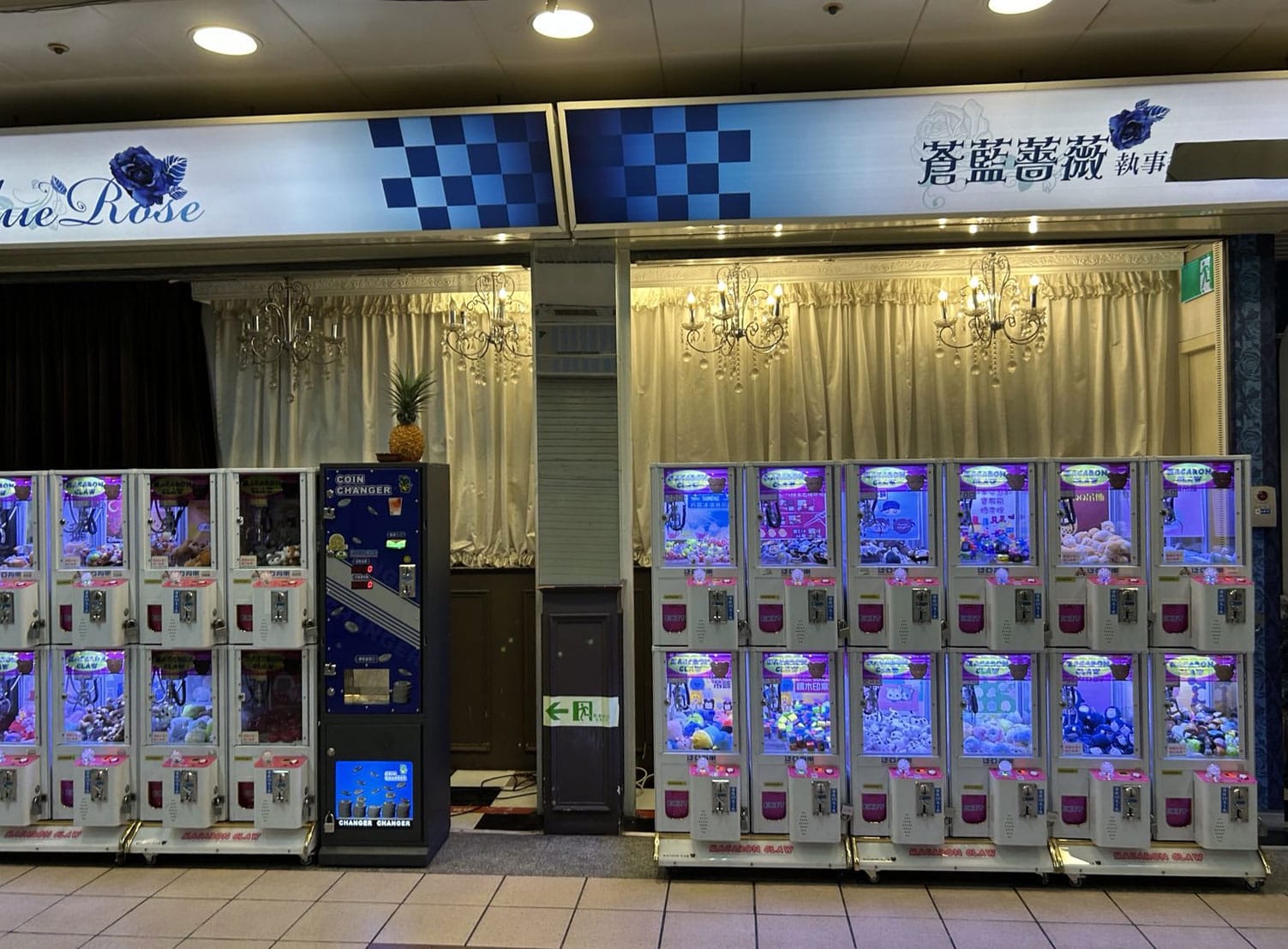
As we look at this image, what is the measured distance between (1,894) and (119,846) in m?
0.49

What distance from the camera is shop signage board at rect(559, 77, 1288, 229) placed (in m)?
4.13

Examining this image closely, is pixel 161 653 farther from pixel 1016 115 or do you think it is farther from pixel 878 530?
pixel 1016 115

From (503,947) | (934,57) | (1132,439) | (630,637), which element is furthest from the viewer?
(1132,439)

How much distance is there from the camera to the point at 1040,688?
13.7 feet

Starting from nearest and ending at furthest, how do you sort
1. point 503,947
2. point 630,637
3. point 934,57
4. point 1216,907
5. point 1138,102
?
point 503,947, point 1216,907, point 1138,102, point 934,57, point 630,637

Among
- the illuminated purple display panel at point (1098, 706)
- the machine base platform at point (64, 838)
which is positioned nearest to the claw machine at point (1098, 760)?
the illuminated purple display panel at point (1098, 706)

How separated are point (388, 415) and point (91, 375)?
190 cm

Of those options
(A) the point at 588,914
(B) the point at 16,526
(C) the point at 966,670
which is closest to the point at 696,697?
(A) the point at 588,914

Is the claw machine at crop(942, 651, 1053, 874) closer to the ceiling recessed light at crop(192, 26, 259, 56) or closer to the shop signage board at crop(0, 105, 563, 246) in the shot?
the shop signage board at crop(0, 105, 563, 246)

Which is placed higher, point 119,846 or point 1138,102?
point 1138,102

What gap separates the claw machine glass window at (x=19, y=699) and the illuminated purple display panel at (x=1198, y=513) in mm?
5705

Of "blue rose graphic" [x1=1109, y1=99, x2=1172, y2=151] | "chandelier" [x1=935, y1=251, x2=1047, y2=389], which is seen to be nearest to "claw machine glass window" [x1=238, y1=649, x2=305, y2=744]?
"chandelier" [x1=935, y1=251, x2=1047, y2=389]

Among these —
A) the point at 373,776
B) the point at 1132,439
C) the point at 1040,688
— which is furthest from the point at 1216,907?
the point at 373,776

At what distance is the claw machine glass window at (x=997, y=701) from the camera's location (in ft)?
13.8
